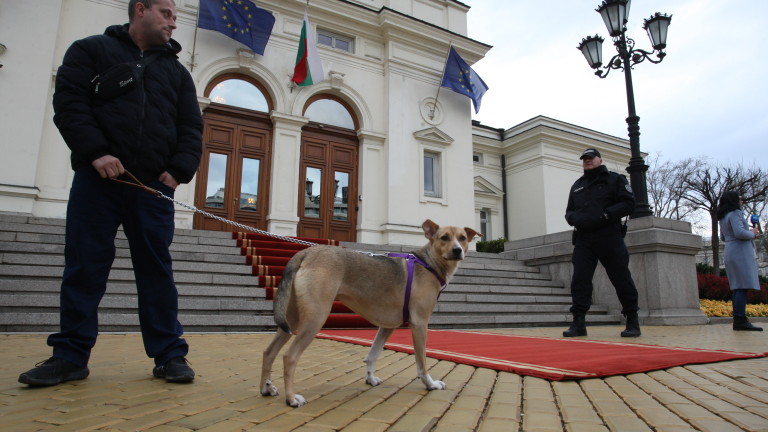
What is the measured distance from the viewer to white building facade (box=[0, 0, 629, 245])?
11.6m

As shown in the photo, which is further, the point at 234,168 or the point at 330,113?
the point at 330,113

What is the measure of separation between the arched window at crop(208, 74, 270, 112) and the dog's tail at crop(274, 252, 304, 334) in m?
12.9

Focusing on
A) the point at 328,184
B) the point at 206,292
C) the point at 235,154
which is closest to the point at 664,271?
the point at 206,292

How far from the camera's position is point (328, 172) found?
15398mm

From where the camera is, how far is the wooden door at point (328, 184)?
14891 mm

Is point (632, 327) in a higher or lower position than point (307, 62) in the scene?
lower

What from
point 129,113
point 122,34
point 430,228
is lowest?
point 430,228

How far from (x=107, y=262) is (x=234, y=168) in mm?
11495

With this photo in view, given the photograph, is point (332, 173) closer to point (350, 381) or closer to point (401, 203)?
point (401, 203)

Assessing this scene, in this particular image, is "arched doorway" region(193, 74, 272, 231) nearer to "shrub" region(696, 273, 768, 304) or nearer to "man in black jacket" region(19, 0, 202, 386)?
"man in black jacket" region(19, 0, 202, 386)

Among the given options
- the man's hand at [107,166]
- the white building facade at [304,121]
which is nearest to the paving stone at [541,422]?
the man's hand at [107,166]

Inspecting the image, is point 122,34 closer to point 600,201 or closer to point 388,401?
point 388,401

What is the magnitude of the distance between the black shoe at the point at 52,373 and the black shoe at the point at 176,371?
0.48m

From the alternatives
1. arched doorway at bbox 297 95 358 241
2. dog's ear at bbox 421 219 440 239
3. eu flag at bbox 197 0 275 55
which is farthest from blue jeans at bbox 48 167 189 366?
eu flag at bbox 197 0 275 55
